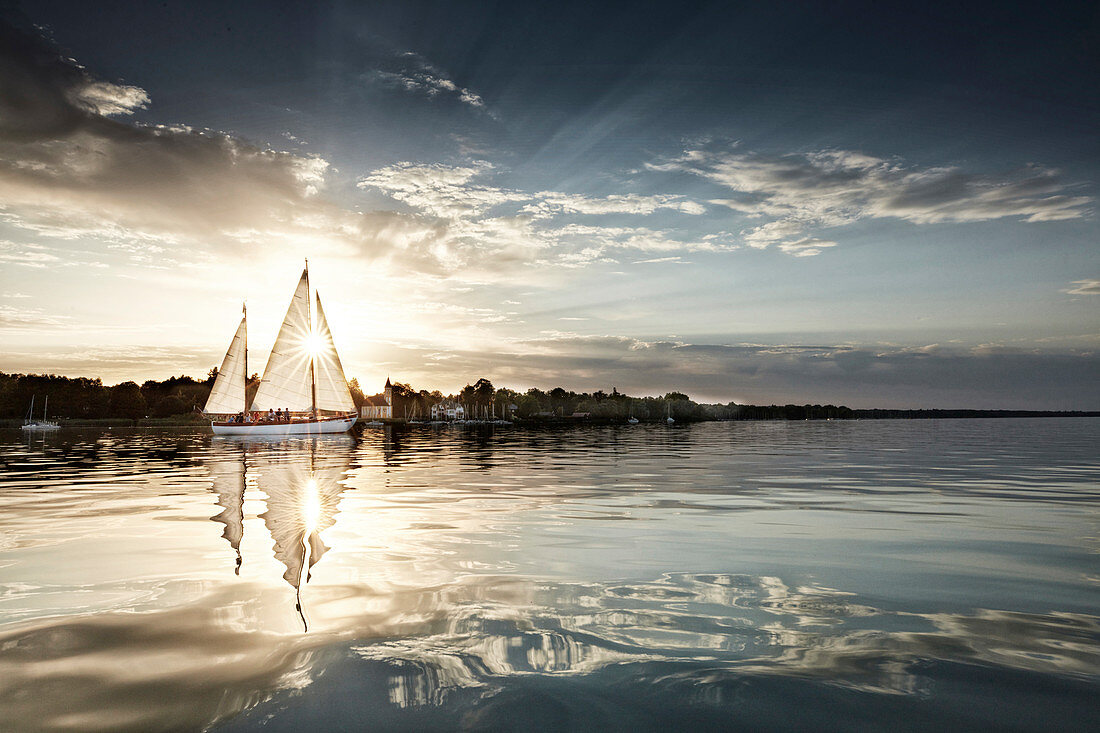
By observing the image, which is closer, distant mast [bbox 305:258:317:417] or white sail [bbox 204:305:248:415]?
distant mast [bbox 305:258:317:417]

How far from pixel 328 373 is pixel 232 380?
1312cm

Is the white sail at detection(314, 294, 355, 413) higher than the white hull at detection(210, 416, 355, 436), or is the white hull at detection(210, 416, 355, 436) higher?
the white sail at detection(314, 294, 355, 413)

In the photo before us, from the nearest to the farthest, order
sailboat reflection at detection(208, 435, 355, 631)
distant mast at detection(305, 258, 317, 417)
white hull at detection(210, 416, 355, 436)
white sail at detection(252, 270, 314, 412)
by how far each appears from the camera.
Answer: sailboat reflection at detection(208, 435, 355, 631) → white sail at detection(252, 270, 314, 412) → distant mast at detection(305, 258, 317, 417) → white hull at detection(210, 416, 355, 436)

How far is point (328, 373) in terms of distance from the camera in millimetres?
83938

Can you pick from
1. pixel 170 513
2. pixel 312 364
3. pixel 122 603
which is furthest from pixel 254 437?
pixel 122 603

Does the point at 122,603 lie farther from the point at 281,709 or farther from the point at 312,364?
the point at 312,364

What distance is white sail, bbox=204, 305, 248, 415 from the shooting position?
82625 mm

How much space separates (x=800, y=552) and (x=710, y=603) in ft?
13.3

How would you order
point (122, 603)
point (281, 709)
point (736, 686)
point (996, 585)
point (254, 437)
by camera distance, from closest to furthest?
point (281, 709), point (736, 686), point (122, 603), point (996, 585), point (254, 437)

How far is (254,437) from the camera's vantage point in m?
79.9

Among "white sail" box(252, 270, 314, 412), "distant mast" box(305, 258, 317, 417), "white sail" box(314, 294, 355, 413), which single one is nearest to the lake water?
"white sail" box(252, 270, 314, 412)

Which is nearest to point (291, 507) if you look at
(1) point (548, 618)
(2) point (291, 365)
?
(1) point (548, 618)

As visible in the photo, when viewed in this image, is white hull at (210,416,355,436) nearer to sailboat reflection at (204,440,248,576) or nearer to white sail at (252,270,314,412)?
white sail at (252,270,314,412)

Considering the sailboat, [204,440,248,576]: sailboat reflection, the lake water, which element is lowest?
[204,440,248,576]: sailboat reflection
